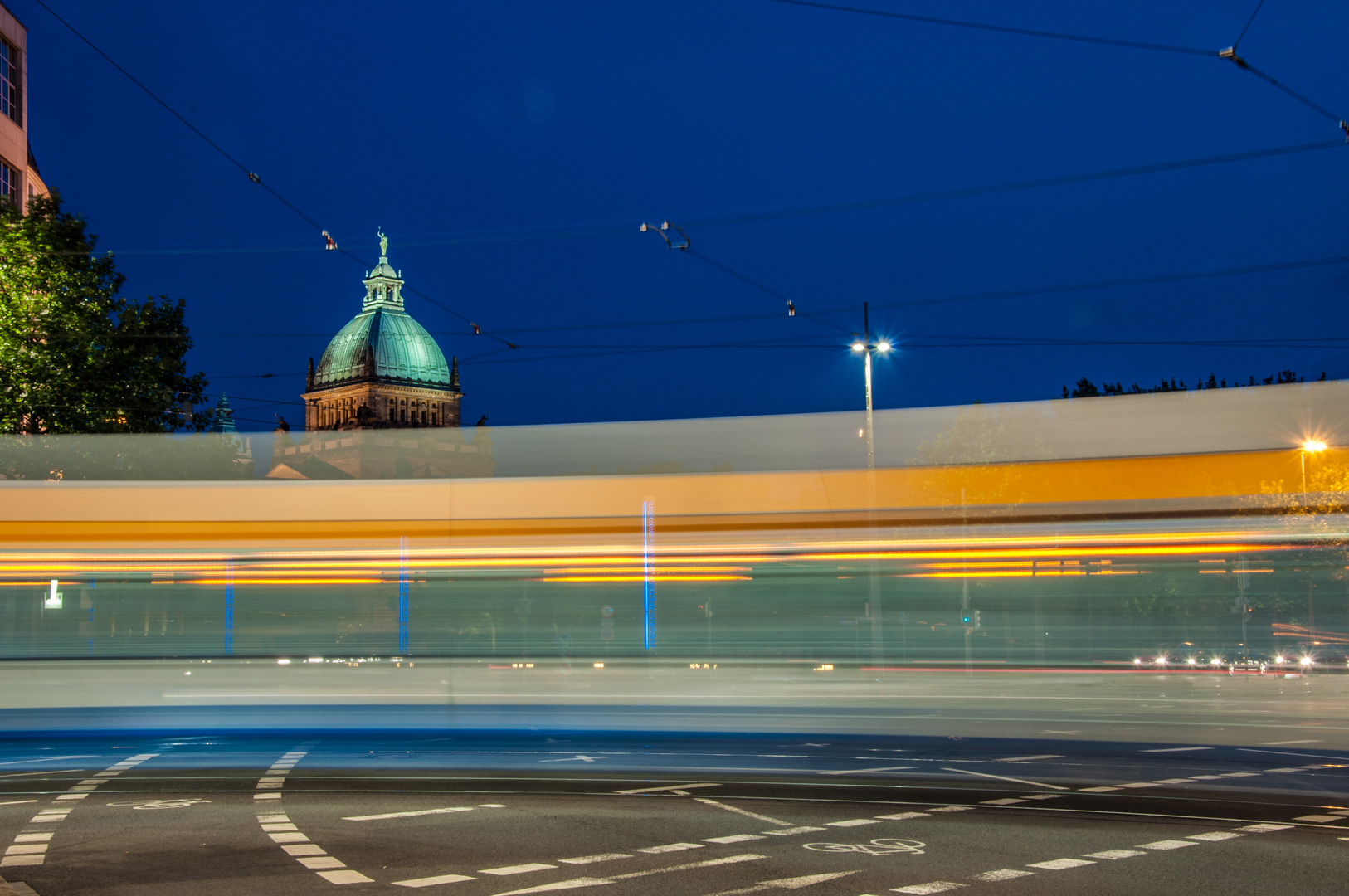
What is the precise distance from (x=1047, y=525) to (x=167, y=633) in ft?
38.3

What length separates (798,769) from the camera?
1288 cm

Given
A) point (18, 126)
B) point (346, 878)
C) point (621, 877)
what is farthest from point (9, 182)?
point (621, 877)

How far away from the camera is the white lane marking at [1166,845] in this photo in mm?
8508

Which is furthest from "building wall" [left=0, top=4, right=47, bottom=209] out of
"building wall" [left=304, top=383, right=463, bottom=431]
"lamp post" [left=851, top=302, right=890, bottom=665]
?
"building wall" [left=304, top=383, right=463, bottom=431]

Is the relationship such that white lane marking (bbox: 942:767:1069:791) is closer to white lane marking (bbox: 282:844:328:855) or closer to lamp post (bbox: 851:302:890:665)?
lamp post (bbox: 851:302:890:665)

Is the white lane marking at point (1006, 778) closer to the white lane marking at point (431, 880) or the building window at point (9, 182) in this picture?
the white lane marking at point (431, 880)

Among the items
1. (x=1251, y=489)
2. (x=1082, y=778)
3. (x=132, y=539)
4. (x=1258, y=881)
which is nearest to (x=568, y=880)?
(x=1258, y=881)

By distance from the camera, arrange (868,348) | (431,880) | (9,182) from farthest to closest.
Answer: (9,182), (868,348), (431,880)

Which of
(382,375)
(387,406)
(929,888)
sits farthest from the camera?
(382,375)

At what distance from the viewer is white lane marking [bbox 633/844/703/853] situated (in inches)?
337

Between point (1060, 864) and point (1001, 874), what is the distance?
0.57 m

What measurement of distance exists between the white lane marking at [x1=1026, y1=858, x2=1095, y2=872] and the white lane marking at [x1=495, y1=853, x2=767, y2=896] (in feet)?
6.02

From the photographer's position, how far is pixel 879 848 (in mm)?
8570

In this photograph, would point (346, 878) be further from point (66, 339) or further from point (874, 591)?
point (66, 339)
